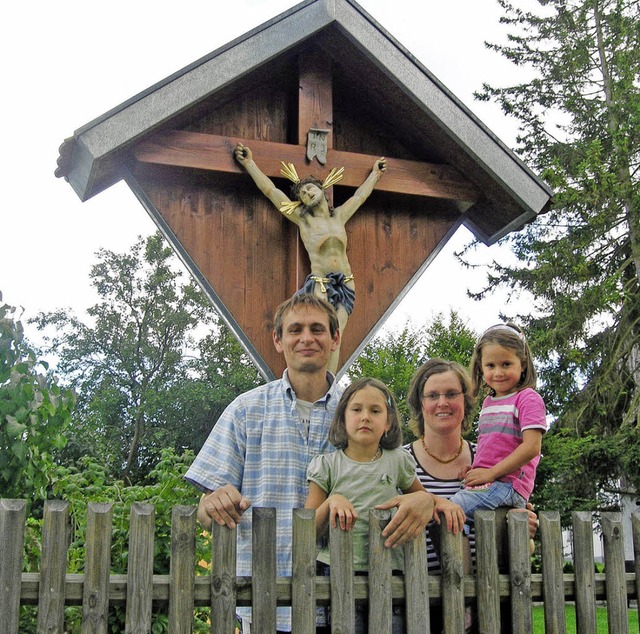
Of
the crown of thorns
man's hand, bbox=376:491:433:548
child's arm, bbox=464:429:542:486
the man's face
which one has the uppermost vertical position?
the crown of thorns

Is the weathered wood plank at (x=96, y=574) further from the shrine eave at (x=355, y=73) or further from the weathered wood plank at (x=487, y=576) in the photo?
the shrine eave at (x=355, y=73)

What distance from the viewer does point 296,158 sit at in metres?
4.71

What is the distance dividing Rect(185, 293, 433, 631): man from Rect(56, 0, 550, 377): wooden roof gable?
1.43 metres

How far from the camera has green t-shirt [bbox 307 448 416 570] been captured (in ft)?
8.85

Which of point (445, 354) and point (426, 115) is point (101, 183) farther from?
point (445, 354)

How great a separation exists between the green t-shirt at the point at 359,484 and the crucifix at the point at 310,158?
1882mm

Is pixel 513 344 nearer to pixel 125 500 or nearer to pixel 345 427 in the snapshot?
pixel 345 427

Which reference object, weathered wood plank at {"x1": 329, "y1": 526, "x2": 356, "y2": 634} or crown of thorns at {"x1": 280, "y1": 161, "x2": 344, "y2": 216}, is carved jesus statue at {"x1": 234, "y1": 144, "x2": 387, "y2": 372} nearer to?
crown of thorns at {"x1": 280, "y1": 161, "x2": 344, "y2": 216}

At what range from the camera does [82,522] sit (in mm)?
5207

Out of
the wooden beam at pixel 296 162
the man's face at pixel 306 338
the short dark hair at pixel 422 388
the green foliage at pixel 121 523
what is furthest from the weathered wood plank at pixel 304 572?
the wooden beam at pixel 296 162

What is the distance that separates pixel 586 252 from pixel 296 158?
1354 centimetres

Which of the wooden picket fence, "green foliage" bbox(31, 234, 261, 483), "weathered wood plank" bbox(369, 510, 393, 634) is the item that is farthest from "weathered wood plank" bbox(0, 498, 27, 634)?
"green foliage" bbox(31, 234, 261, 483)

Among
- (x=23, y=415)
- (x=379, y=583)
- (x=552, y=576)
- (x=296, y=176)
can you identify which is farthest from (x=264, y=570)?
(x=296, y=176)

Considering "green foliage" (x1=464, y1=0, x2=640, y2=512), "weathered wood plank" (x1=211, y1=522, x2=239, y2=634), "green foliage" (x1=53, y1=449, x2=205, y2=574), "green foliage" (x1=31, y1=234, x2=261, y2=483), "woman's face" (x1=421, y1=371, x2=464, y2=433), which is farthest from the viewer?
"green foliage" (x1=31, y1=234, x2=261, y2=483)
